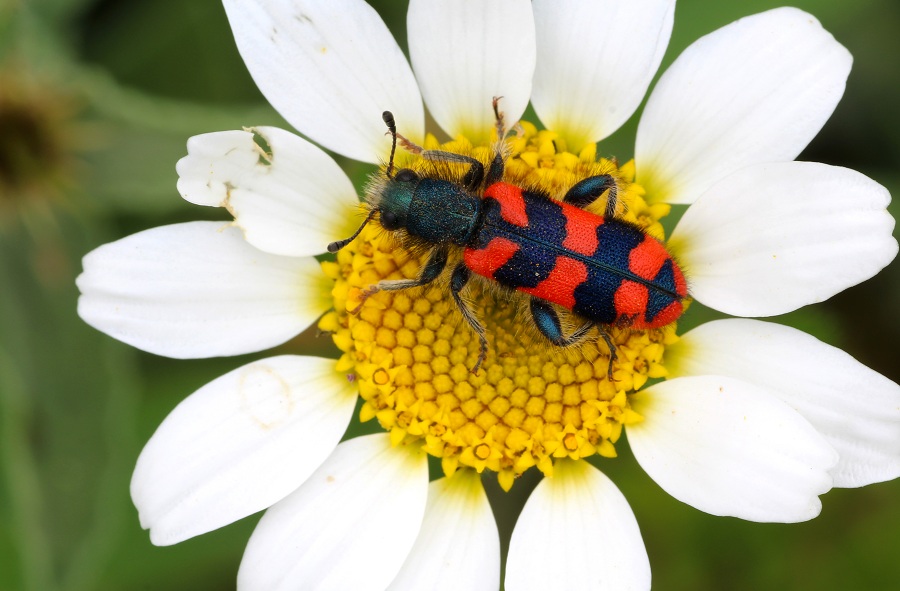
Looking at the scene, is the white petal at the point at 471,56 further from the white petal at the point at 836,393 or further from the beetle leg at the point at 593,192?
the white petal at the point at 836,393

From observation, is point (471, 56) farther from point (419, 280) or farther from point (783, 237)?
point (783, 237)

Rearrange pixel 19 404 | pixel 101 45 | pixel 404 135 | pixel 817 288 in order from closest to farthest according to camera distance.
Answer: pixel 817 288, pixel 404 135, pixel 19 404, pixel 101 45

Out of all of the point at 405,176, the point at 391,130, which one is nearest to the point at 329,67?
the point at 391,130

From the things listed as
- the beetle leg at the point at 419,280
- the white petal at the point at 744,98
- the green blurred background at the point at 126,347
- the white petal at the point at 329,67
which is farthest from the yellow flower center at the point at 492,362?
the green blurred background at the point at 126,347

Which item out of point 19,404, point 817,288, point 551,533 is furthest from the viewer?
point 19,404

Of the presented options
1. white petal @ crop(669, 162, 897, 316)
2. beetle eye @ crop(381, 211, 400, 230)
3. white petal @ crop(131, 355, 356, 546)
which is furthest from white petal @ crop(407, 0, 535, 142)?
white petal @ crop(131, 355, 356, 546)

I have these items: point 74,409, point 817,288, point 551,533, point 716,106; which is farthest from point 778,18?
point 74,409

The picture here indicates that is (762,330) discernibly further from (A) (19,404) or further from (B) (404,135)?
(A) (19,404)
